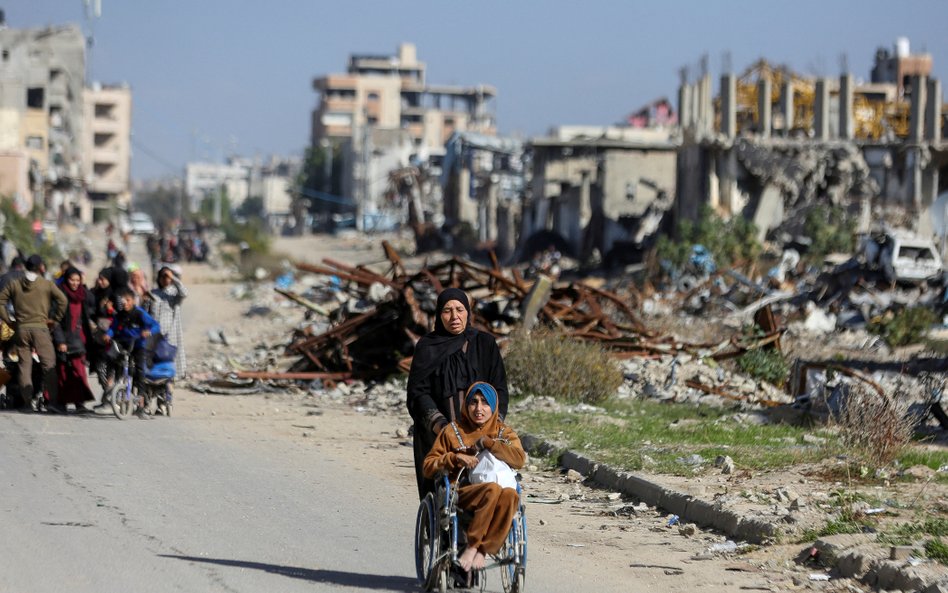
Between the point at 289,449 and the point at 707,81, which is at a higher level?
the point at 707,81

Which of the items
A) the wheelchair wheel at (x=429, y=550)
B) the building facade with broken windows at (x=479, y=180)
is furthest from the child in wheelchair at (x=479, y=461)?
the building facade with broken windows at (x=479, y=180)

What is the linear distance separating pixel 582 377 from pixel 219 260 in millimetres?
49891

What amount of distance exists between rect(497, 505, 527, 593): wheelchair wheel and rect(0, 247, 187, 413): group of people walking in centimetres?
892

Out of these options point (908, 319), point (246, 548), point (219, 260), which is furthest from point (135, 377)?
point (219, 260)

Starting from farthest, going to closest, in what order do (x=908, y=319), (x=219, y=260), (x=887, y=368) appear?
(x=219, y=260) < (x=908, y=319) < (x=887, y=368)

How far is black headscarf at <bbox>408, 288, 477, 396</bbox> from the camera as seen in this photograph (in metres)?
6.91

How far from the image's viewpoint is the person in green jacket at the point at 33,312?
14.7m

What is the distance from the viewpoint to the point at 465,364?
693cm

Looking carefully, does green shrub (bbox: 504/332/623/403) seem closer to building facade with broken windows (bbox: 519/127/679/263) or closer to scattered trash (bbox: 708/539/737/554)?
scattered trash (bbox: 708/539/737/554)

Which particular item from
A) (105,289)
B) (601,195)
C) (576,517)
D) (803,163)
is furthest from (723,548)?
(601,195)

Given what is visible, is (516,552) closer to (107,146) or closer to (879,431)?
(879,431)

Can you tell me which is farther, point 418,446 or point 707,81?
point 707,81

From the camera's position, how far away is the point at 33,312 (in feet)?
48.2

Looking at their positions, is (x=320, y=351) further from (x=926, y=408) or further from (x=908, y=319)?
(x=908, y=319)
